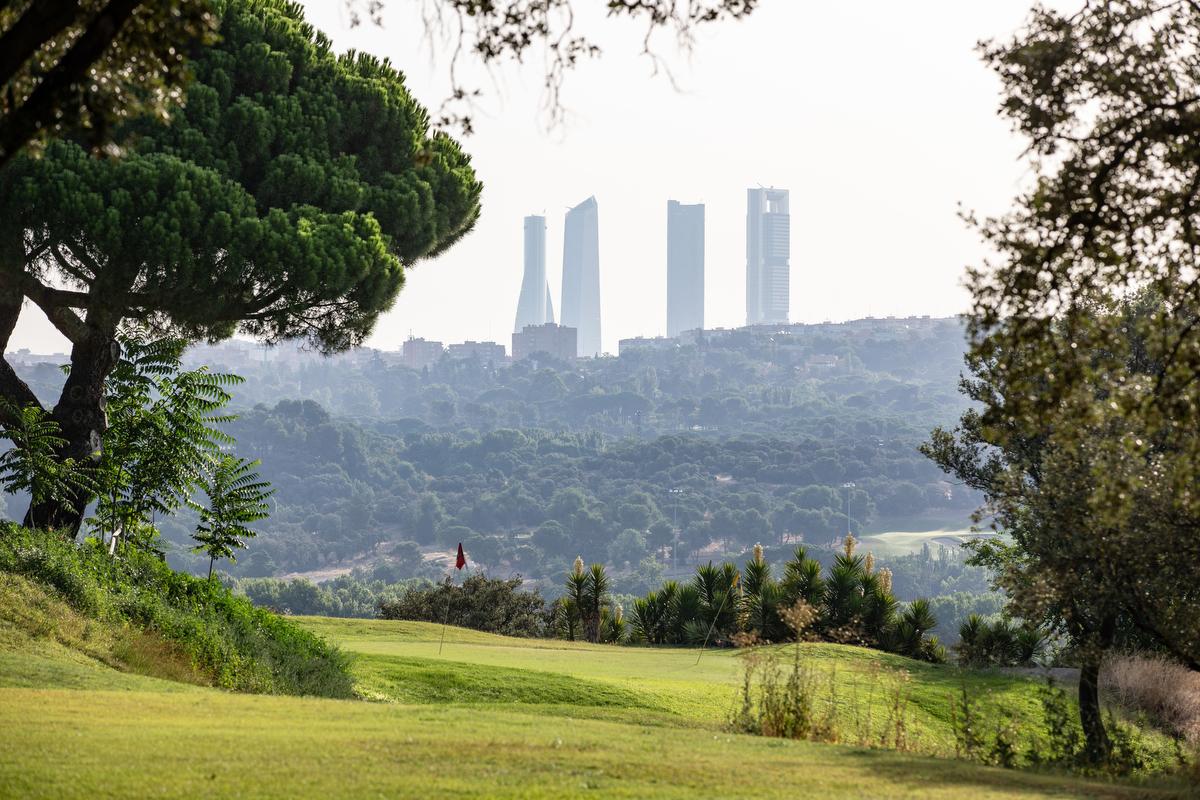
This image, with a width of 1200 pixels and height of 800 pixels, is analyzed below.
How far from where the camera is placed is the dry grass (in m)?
17.2

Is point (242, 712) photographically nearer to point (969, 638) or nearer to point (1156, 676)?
point (1156, 676)

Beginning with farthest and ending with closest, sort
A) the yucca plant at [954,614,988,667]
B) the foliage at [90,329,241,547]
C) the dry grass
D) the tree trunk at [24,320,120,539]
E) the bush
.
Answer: the yucca plant at [954,614,988,667]
the tree trunk at [24,320,120,539]
the foliage at [90,329,241,547]
the dry grass
the bush

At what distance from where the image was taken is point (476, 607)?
3444 cm

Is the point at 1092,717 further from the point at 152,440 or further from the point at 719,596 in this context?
the point at 719,596

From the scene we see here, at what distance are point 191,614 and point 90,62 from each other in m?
9.95

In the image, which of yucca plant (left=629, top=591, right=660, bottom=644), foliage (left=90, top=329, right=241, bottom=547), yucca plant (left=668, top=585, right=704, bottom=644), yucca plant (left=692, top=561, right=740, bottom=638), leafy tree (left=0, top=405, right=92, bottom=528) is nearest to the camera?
leafy tree (left=0, top=405, right=92, bottom=528)

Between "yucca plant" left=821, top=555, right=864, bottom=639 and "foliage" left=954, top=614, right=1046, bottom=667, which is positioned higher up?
"yucca plant" left=821, top=555, right=864, bottom=639

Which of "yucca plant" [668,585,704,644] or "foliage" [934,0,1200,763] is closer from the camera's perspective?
"foliage" [934,0,1200,763]

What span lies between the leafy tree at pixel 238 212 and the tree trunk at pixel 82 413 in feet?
0.08

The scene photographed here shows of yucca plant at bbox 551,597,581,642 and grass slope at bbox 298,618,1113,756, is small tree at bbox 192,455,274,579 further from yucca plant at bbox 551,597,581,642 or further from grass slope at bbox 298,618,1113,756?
yucca plant at bbox 551,597,581,642

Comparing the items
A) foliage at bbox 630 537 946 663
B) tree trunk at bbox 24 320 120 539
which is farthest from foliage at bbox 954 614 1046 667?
tree trunk at bbox 24 320 120 539

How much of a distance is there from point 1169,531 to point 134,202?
1418 cm

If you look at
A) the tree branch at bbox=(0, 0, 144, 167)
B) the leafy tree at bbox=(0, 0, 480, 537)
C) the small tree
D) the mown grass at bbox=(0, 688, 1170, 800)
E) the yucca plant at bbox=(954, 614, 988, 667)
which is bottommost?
the mown grass at bbox=(0, 688, 1170, 800)

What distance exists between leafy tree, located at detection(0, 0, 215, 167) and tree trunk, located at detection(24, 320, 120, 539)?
11462 millimetres
